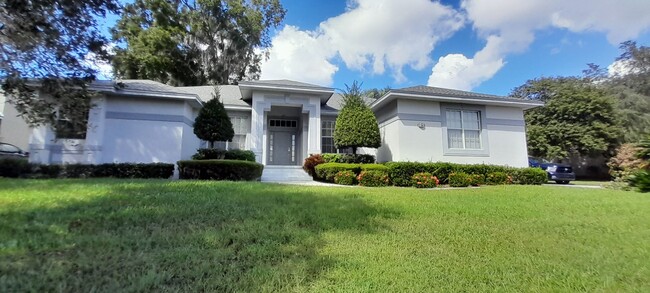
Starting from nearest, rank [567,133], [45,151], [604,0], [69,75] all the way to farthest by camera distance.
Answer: [69,75] < [604,0] < [45,151] < [567,133]

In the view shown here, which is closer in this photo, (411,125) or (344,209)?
(344,209)

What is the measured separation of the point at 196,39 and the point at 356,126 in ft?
63.2

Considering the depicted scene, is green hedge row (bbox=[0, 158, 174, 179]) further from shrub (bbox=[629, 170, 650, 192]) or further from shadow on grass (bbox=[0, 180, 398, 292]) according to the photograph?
shrub (bbox=[629, 170, 650, 192])

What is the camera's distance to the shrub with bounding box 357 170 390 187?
35.5 ft

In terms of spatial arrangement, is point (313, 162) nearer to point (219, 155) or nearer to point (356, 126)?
point (356, 126)

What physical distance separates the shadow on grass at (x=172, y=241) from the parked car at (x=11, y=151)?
9.29 m

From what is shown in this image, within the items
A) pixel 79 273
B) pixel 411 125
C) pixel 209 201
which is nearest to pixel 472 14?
pixel 411 125

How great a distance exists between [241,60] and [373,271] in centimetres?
2685

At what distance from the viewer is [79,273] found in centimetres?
249

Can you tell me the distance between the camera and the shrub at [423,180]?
36.2 ft

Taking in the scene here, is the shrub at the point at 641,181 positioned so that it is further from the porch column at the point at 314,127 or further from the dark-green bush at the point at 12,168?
the dark-green bush at the point at 12,168

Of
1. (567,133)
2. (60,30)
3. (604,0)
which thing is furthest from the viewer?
(567,133)

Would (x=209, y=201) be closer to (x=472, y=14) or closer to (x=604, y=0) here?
(x=472, y=14)

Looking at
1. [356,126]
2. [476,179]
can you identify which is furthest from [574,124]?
[356,126]
